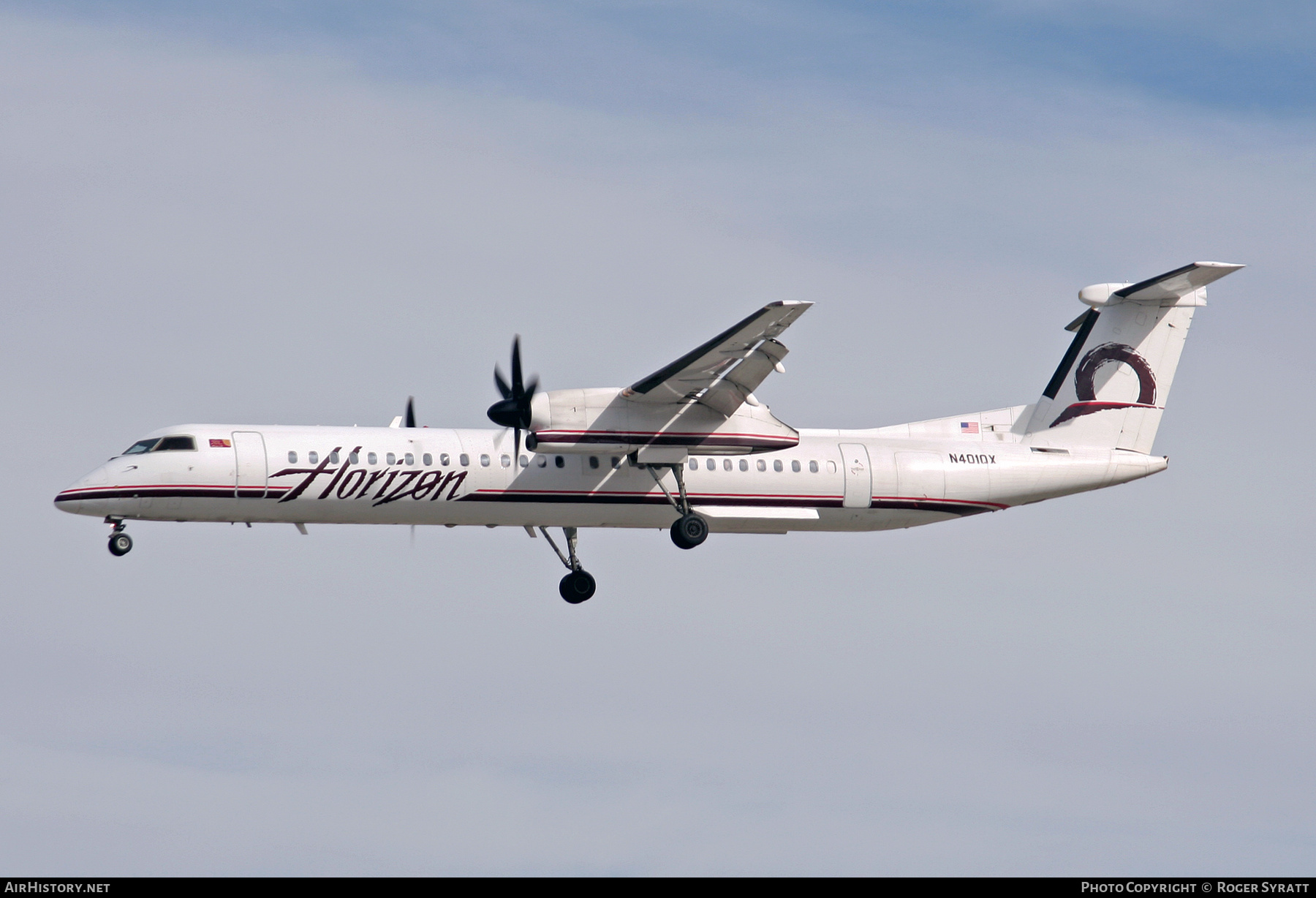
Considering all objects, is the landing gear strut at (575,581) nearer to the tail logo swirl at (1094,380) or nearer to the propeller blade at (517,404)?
the propeller blade at (517,404)

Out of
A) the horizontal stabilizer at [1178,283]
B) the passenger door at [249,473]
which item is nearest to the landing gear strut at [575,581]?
the passenger door at [249,473]

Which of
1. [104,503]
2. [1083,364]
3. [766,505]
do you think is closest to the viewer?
[104,503]

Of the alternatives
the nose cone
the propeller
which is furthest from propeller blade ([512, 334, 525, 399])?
the nose cone

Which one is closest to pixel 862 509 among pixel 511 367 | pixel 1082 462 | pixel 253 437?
pixel 1082 462

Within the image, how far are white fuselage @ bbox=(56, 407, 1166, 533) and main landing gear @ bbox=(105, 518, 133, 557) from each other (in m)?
0.27

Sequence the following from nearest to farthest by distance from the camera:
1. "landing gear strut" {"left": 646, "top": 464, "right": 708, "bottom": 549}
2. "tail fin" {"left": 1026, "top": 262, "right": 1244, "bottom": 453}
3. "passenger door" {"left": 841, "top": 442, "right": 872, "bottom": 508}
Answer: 1. "landing gear strut" {"left": 646, "top": 464, "right": 708, "bottom": 549}
2. "passenger door" {"left": 841, "top": 442, "right": 872, "bottom": 508}
3. "tail fin" {"left": 1026, "top": 262, "right": 1244, "bottom": 453}

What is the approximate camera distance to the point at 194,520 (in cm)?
2652

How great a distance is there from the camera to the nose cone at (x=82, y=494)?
26.1m

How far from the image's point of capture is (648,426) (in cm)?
2677

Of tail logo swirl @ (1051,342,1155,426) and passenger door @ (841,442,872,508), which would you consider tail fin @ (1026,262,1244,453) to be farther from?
passenger door @ (841,442,872,508)

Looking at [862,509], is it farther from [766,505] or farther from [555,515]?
[555,515]

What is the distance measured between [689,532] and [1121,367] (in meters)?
9.74

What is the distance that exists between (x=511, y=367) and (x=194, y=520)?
5.85 m

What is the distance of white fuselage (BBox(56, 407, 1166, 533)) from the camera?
2625 centimetres
